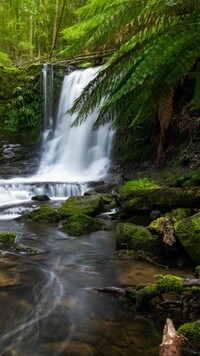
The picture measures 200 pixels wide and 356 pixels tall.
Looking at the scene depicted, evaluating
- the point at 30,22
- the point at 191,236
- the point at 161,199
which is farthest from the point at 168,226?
the point at 30,22

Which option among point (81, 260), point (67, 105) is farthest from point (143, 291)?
point (67, 105)

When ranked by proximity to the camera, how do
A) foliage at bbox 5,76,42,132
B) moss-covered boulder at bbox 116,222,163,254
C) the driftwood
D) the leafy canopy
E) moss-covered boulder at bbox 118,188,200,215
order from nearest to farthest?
the leafy canopy < the driftwood < moss-covered boulder at bbox 116,222,163,254 < moss-covered boulder at bbox 118,188,200,215 < foliage at bbox 5,76,42,132

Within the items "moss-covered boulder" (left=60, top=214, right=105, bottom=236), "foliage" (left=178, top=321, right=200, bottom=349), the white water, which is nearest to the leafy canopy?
"foliage" (left=178, top=321, right=200, bottom=349)

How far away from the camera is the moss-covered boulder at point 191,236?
14.7ft

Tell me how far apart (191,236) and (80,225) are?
2942 mm

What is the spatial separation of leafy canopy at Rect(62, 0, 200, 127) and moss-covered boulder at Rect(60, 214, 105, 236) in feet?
17.8

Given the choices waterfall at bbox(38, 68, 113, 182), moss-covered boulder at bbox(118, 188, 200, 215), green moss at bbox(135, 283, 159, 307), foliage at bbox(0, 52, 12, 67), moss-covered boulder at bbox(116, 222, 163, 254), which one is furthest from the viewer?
foliage at bbox(0, 52, 12, 67)

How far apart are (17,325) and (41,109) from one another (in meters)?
15.3

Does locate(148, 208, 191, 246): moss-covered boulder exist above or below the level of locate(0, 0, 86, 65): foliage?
below

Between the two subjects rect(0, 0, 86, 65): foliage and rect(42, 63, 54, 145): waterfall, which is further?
rect(0, 0, 86, 65): foliage

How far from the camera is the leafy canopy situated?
1.28 m

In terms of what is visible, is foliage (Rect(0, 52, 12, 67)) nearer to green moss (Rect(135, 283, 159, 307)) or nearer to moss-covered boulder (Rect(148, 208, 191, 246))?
moss-covered boulder (Rect(148, 208, 191, 246))

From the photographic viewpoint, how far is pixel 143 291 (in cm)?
319

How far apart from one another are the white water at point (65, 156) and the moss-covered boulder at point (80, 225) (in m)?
3.45
